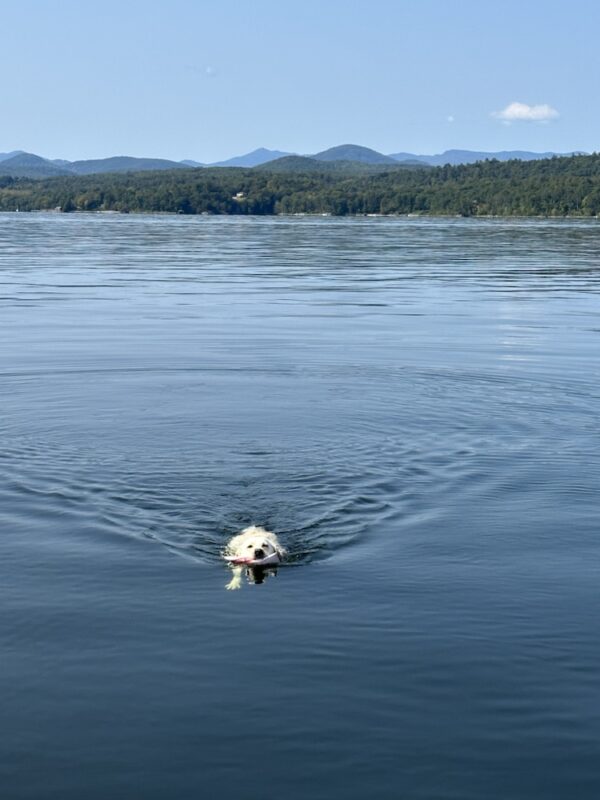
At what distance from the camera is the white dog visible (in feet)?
44.5

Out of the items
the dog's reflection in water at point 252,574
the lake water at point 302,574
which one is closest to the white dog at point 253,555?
the dog's reflection in water at point 252,574

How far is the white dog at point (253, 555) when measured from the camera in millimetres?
13570

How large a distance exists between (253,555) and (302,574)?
0.68 meters

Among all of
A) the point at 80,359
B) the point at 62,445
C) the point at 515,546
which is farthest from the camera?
the point at 80,359

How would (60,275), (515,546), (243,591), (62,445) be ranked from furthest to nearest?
(60,275)
(62,445)
(515,546)
(243,591)

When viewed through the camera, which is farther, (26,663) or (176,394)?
(176,394)

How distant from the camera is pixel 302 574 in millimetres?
13898

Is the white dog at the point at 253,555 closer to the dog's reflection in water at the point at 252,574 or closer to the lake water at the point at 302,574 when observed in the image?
the dog's reflection in water at the point at 252,574

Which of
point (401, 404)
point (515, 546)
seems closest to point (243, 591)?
point (515, 546)

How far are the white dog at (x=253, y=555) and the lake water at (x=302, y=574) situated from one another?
0.17 metres

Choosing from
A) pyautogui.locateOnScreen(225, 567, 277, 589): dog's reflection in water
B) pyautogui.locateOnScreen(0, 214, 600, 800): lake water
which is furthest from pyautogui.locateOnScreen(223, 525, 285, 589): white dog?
pyautogui.locateOnScreen(0, 214, 600, 800): lake water

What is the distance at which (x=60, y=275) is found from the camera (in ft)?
200

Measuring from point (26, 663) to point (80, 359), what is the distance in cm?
1959

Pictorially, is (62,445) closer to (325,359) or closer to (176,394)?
(176,394)
